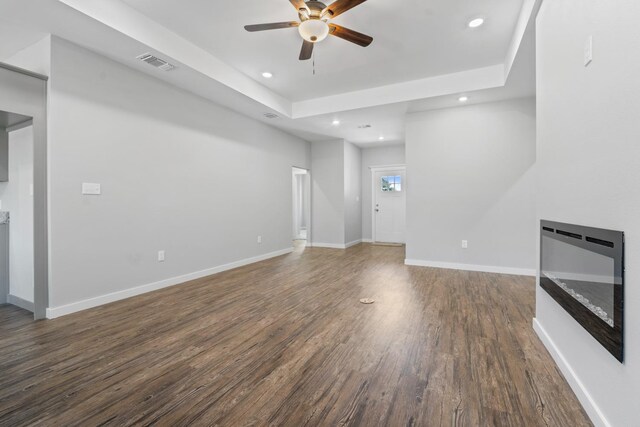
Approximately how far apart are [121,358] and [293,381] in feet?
4.17

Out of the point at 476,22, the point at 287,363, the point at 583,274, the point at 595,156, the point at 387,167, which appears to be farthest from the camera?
the point at 387,167

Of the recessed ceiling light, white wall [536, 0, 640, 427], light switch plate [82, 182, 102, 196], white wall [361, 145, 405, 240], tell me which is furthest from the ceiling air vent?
white wall [361, 145, 405, 240]

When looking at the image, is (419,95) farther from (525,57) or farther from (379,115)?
(525,57)

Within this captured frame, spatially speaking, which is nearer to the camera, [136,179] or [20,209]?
[20,209]

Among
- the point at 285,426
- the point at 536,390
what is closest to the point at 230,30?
the point at 285,426

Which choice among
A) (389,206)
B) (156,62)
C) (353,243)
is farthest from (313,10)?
(389,206)

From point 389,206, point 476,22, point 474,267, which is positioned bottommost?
point 474,267

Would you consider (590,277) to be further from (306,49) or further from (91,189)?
(91,189)

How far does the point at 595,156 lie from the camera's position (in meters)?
1.39

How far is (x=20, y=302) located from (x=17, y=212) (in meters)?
0.95

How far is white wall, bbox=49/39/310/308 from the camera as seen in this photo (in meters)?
2.79

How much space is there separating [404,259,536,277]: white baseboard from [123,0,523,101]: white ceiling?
2960 millimetres

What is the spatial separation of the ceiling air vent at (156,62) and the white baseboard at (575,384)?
4440 millimetres

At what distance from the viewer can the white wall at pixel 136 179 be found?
9.14 ft
